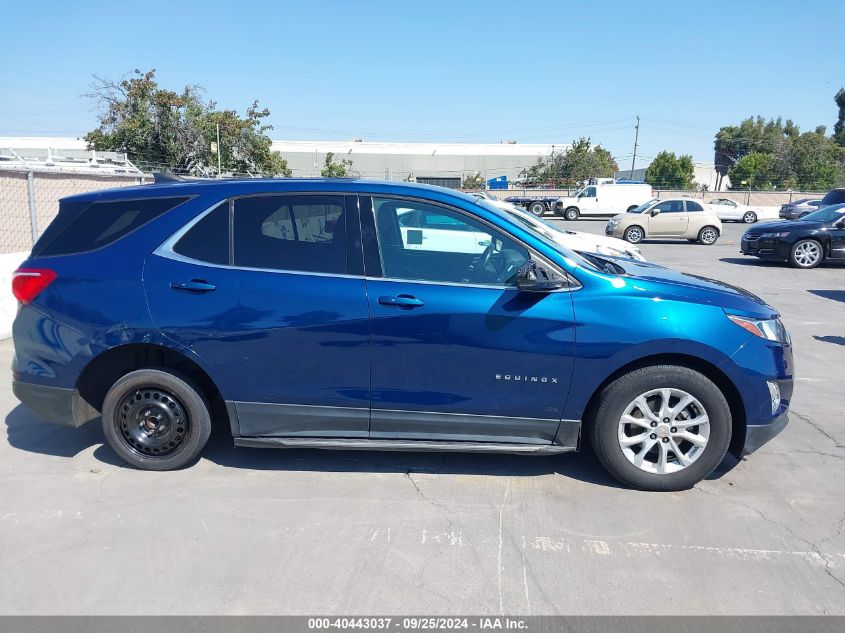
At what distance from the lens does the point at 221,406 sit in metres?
4.64

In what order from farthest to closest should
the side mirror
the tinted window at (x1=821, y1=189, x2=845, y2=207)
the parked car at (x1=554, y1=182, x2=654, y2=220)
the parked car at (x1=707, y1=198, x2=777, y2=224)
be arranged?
the parked car at (x1=707, y1=198, x2=777, y2=224) → the parked car at (x1=554, y1=182, x2=654, y2=220) → the tinted window at (x1=821, y1=189, x2=845, y2=207) → the side mirror

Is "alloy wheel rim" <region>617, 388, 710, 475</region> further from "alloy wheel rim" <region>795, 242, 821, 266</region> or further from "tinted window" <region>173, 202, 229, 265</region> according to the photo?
"alloy wheel rim" <region>795, 242, 821, 266</region>

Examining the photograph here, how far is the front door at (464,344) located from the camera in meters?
3.80

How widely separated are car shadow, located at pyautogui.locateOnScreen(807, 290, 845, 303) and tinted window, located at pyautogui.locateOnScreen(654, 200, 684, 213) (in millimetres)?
11666

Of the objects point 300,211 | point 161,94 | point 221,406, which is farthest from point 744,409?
point 161,94

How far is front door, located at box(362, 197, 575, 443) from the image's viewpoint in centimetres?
380

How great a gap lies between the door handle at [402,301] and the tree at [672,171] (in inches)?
2373

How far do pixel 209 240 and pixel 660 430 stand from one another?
9.96 feet

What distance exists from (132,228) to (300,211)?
109cm

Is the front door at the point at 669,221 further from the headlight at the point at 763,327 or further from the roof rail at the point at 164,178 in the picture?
the roof rail at the point at 164,178

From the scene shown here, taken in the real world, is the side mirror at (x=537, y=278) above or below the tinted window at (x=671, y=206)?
below

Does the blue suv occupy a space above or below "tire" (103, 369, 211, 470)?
above

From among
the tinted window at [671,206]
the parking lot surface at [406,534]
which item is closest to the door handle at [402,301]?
the parking lot surface at [406,534]

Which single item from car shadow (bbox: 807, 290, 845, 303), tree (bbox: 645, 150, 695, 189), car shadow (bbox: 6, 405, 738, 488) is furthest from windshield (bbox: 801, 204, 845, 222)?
tree (bbox: 645, 150, 695, 189)
